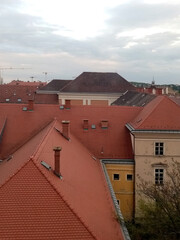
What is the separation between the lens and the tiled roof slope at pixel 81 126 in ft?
92.3

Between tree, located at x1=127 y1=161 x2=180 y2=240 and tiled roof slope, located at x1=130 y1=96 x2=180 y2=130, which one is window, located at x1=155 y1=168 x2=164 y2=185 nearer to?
tiled roof slope, located at x1=130 y1=96 x2=180 y2=130

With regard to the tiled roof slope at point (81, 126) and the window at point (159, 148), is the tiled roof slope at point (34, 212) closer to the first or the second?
the tiled roof slope at point (81, 126)

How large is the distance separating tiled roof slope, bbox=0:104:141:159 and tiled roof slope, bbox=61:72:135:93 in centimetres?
2967

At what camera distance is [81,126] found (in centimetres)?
2986

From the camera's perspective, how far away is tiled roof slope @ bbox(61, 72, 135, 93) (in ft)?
201

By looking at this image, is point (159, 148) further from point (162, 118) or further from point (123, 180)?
point (123, 180)

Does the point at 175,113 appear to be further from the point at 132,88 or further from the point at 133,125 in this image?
the point at 132,88

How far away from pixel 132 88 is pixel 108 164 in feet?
116

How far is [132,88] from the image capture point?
202 ft

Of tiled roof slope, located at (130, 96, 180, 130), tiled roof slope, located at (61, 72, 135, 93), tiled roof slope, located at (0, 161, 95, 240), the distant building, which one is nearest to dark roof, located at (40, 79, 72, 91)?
tiled roof slope, located at (61, 72, 135, 93)

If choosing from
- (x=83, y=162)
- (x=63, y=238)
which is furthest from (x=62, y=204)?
(x=83, y=162)

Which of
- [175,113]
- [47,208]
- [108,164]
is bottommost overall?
[108,164]

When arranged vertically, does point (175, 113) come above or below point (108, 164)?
above

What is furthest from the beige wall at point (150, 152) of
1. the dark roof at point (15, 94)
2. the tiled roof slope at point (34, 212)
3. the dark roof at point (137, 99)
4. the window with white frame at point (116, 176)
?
the dark roof at point (15, 94)
